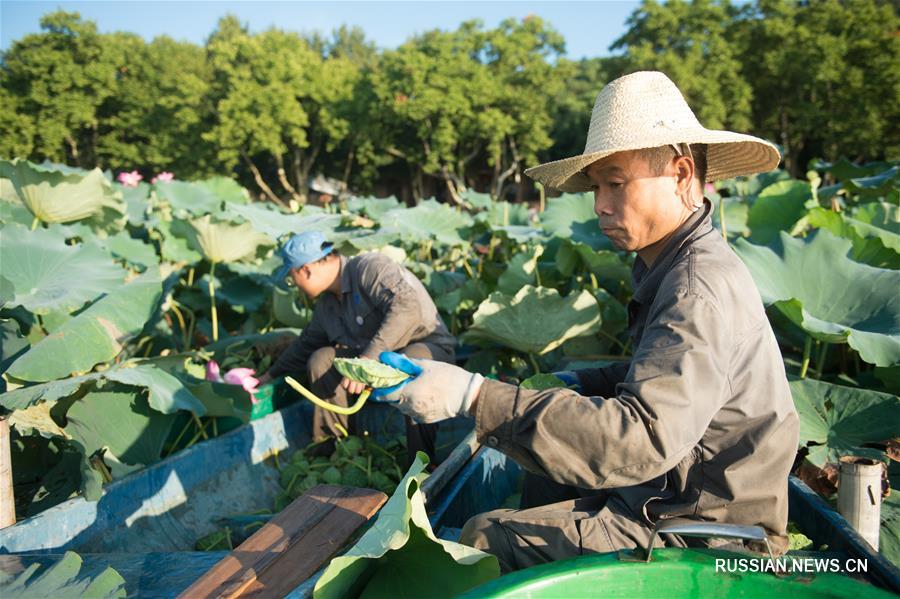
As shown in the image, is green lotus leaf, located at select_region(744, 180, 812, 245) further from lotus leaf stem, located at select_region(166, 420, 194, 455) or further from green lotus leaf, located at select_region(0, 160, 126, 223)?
green lotus leaf, located at select_region(0, 160, 126, 223)

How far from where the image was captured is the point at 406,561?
1.69 m

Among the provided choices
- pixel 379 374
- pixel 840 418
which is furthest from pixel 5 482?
pixel 840 418

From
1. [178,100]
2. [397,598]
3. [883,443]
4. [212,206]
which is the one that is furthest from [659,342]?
[178,100]

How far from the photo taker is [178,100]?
25.1m

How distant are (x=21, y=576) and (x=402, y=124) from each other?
80.6 feet

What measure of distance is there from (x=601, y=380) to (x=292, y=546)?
3.49 feet

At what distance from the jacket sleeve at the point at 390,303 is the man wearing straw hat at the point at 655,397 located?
1.91 m

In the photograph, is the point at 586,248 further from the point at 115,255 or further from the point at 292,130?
the point at 292,130

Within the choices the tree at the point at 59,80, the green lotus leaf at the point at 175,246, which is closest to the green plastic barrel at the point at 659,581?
the green lotus leaf at the point at 175,246

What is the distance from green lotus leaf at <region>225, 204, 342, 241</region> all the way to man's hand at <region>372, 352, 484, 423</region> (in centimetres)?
364

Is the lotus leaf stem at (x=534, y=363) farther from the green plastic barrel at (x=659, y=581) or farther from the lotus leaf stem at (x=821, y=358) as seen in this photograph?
the green plastic barrel at (x=659, y=581)

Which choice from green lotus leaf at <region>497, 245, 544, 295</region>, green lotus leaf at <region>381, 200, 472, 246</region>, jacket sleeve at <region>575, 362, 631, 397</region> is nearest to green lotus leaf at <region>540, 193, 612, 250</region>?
green lotus leaf at <region>497, 245, 544, 295</region>

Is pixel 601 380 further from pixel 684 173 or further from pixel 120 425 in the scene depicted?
pixel 120 425

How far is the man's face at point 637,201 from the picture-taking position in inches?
65.4
